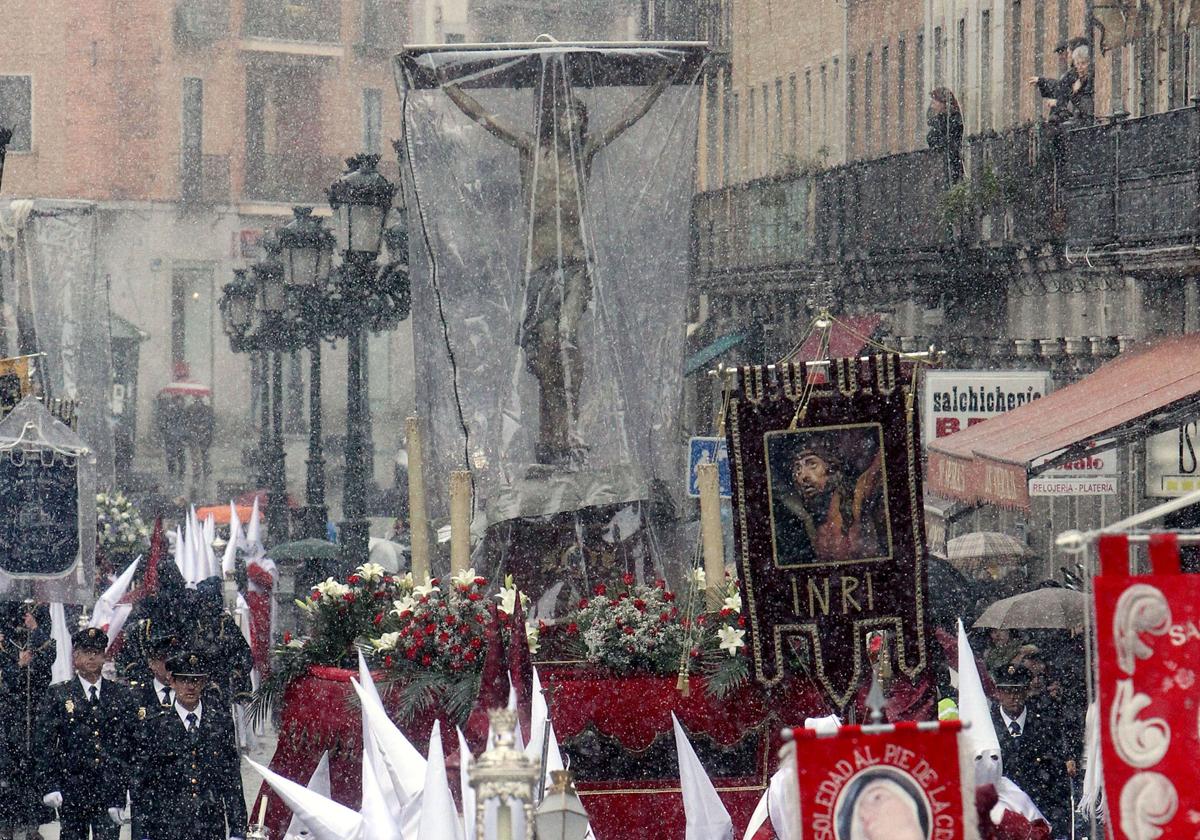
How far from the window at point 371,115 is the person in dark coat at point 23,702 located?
46.5 metres

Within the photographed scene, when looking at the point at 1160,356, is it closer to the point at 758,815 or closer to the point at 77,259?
the point at 77,259

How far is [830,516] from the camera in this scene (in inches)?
419

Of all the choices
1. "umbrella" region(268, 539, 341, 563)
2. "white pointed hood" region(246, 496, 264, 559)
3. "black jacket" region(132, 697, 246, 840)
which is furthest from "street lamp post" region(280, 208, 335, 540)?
"black jacket" region(132, 697, 246, 840)

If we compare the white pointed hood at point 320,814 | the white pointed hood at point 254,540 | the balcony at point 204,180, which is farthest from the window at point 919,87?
the balcony at point 204,180

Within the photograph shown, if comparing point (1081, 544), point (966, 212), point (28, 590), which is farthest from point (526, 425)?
point (966, 212)

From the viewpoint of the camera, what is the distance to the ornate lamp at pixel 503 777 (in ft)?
19.7

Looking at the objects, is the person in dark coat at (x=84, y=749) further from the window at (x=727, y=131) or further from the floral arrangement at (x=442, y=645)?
the window at (x=727, y=131)

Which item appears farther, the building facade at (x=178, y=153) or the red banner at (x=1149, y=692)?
the building facade at (x=178, y=153)

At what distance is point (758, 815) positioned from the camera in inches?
352

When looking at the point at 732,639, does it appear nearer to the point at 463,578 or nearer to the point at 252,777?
the point at 463,578

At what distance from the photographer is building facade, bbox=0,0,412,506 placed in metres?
56.6

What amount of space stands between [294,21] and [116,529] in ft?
124

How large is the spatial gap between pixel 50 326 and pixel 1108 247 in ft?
31.5

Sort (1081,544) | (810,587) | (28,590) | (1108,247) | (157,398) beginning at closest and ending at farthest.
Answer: (1081,544)
(810,587)
(28,590)
(1108,247)
(157,398)
